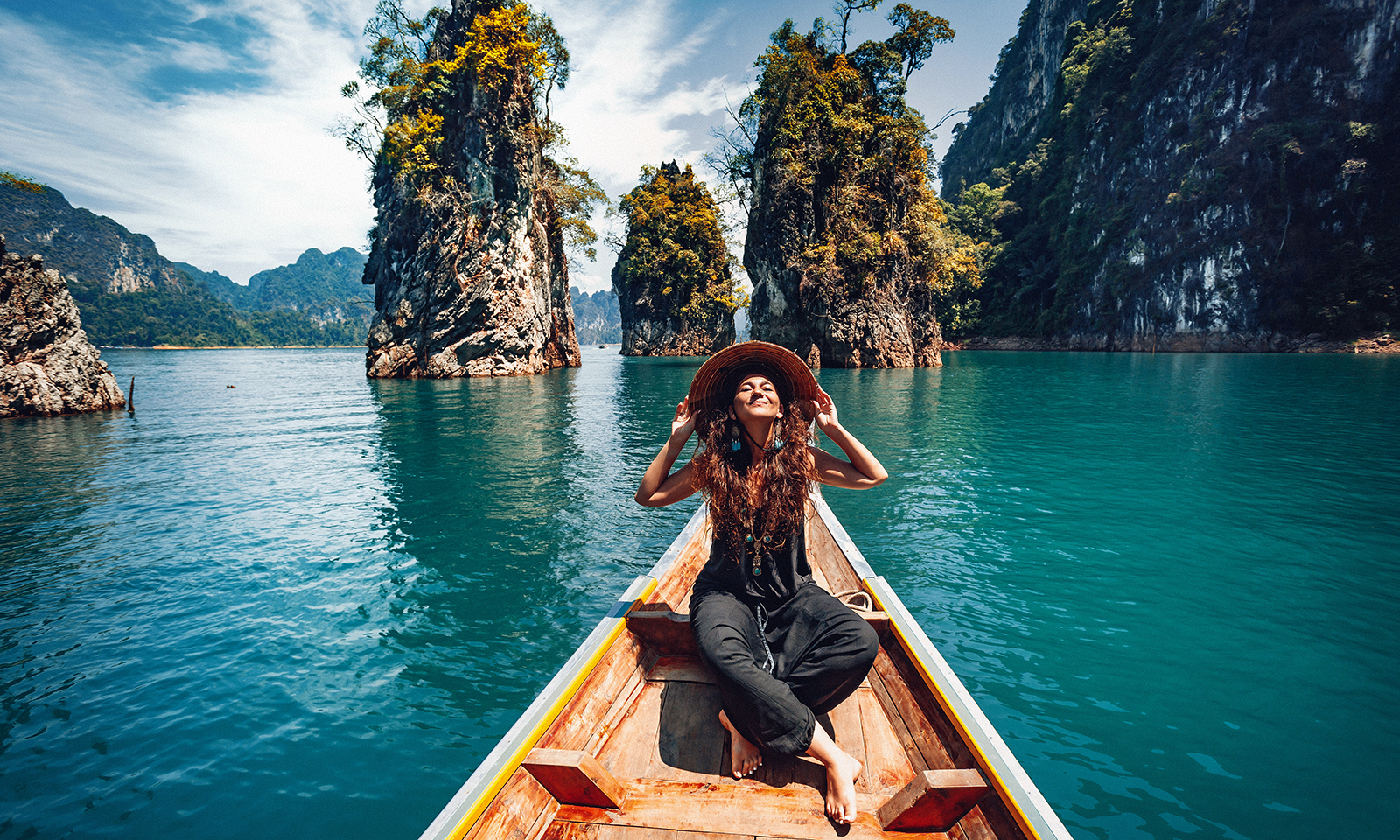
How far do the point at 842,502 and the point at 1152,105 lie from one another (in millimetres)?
60154

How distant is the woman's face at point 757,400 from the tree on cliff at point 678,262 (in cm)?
5151

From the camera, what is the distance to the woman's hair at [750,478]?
2970 millimetres

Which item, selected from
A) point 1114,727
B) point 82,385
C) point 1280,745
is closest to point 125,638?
point 1114,727

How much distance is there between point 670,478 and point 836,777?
1640mm

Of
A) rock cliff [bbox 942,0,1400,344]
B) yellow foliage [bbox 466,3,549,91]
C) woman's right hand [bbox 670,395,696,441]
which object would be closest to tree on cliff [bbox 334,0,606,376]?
yellow foliage [bbox 466,3,549,91]

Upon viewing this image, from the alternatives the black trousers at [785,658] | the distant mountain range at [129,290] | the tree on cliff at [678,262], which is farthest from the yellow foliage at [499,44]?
the distant mountain range at [129,290]

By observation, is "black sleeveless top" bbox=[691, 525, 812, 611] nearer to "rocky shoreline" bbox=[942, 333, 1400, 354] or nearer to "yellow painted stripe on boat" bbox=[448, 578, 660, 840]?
"yellow painted stripe on boat" bbox=[448, 578, 660, 840]

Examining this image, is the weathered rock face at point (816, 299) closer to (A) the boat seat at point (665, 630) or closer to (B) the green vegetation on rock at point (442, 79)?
(B) the green vegetation on rock at point (442, 79)

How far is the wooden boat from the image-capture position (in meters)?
2.01

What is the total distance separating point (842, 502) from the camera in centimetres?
838

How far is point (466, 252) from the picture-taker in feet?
103

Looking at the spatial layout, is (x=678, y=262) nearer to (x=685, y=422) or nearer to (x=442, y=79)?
(x=442, y=79)

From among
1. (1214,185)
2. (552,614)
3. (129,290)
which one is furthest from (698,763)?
(129,290)

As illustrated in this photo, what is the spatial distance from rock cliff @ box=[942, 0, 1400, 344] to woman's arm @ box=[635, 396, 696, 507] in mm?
52979
